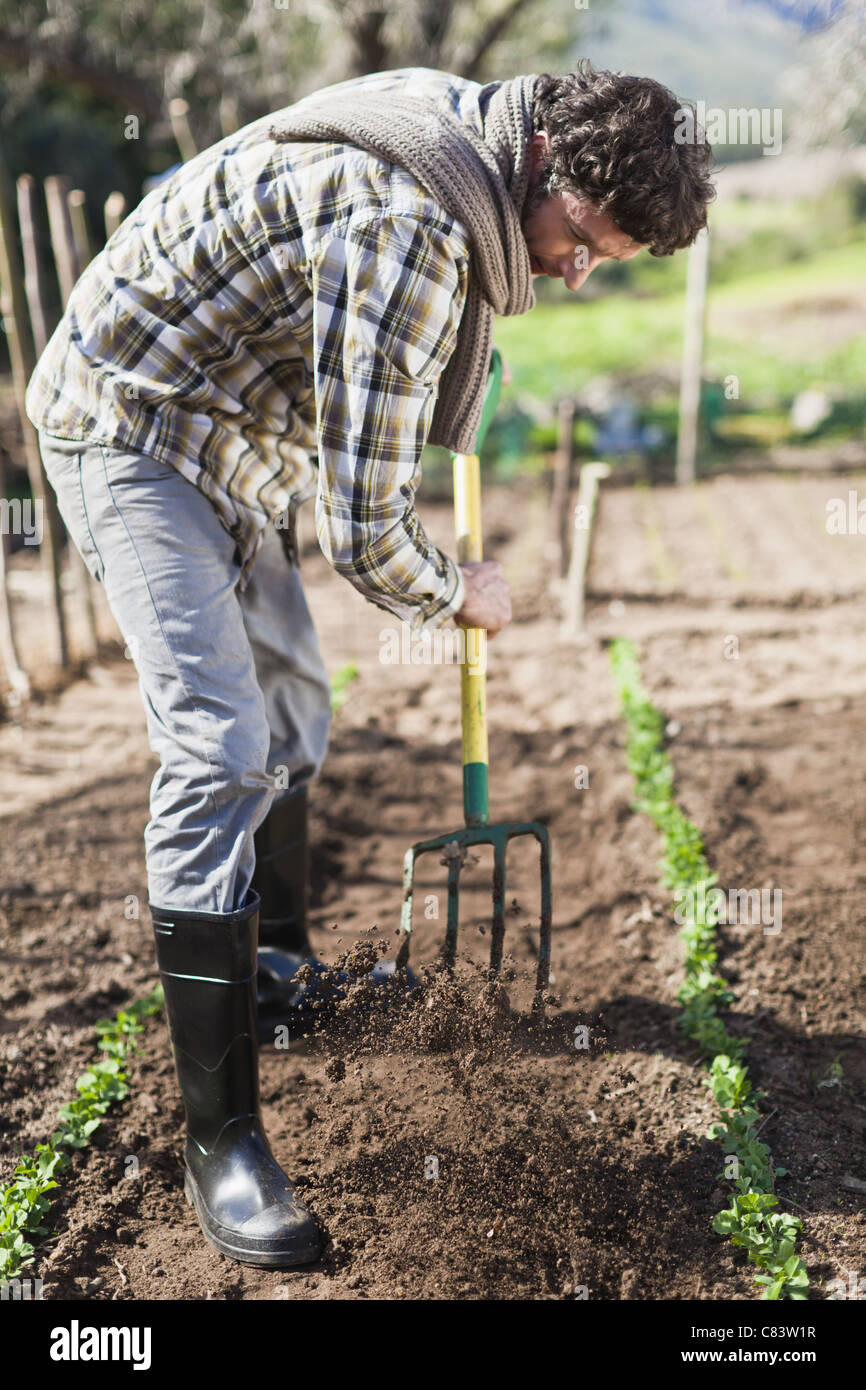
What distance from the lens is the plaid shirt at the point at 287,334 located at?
1.86 m

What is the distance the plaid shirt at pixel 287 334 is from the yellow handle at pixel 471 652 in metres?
0.30

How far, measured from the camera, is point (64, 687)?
16.5 feet

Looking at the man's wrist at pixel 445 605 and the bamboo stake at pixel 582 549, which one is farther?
the bamboo stake at pixel 582 549

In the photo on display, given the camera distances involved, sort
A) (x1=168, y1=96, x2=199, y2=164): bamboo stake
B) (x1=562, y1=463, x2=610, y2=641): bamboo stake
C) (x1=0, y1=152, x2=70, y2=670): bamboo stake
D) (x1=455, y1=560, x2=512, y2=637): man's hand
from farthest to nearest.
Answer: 1. (x1=168, y1=96, x2=199, y2=164): bamboo stake
2. (x1=562, y1=463, x2=610, y2=641): bamboo stake
3. (x1=0, y1=152, x2=70, y2=670): bamboo stake
4. (x1=455, y1=560, x2=512, y2=637): man's hand

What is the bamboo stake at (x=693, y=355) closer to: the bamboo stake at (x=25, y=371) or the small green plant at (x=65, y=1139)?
the bamboo stake at (x=25, y=371)

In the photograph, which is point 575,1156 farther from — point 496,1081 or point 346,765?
point 346,765

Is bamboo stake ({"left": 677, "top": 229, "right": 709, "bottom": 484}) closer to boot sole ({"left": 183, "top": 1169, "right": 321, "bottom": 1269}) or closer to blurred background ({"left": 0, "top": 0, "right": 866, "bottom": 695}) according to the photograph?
blurred background ({"left": 0, "top": 0, "right": 866, "bottom": 695})

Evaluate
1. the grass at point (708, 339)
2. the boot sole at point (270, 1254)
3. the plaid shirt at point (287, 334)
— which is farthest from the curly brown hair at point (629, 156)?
the grass at point (708, 339)

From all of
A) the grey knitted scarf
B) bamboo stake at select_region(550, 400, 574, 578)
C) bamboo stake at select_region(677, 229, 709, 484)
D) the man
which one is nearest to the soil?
the man

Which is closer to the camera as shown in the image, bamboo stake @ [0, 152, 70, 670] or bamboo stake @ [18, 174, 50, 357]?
bamboo stake @ [18, 174, 50, 357]

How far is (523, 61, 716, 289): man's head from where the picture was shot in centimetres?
184

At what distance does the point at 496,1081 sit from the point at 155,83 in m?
11.0

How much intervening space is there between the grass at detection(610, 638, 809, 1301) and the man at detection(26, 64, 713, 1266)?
0.83 metres

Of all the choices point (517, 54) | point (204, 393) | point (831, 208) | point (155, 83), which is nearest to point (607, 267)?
point (831, 208)
